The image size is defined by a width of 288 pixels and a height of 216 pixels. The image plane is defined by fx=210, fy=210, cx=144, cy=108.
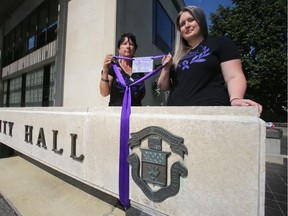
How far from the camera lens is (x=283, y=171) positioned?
4.73 m

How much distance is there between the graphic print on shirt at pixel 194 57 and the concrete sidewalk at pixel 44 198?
1.57m

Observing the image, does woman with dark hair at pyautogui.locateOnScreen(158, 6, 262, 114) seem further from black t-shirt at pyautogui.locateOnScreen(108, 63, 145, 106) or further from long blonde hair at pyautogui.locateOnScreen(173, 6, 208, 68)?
black t-shirt at pyautogui.locateOnScreen(108, 63, 145, 106)

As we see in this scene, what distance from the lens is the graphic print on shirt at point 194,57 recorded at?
1.62 meters

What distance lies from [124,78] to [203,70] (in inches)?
35.9

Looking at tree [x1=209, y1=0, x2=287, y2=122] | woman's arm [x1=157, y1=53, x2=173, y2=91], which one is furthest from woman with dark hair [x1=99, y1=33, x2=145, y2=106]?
tree [x1=209, y1=0, x2=287, y2=122]

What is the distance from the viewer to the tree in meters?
13.2

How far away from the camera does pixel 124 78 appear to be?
221 cm

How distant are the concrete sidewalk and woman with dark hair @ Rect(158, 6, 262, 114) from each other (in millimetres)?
1425

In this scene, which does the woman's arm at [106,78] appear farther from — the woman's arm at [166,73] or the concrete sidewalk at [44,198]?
the concrete sidewalk at [44,198]

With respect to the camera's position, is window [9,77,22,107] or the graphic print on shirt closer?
the graphic print on shirt

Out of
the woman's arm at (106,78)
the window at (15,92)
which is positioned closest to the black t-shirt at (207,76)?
the woman's arm at (106,78)

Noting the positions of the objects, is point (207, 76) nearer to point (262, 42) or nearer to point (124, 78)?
point (124, 78)

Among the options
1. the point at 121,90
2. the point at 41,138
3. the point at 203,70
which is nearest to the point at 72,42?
the point at 41,138

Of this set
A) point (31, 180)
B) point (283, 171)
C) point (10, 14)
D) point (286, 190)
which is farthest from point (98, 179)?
point (10, 14)
